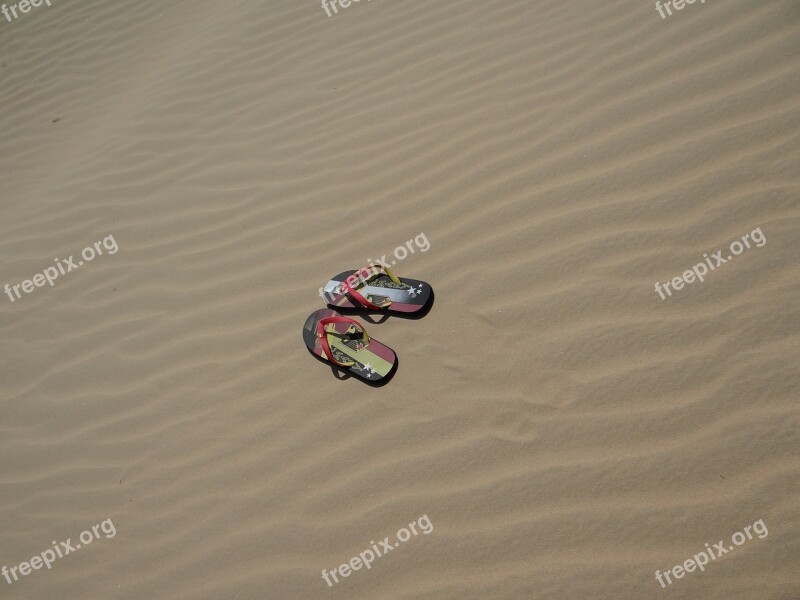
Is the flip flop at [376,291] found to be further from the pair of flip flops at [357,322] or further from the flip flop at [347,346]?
the flip flop at [347,346]

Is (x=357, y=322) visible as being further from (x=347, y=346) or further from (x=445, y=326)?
(x=445, y=326)

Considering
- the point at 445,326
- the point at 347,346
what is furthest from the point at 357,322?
the point at 445,326

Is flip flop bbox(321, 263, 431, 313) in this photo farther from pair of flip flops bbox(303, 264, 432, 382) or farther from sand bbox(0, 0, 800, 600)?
sand bbox(0, 0, 800, 600)

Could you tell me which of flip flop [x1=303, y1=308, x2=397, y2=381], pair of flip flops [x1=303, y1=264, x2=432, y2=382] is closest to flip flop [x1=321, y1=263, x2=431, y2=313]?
pair of flip flops [x1=303, y1=264, x2=432, y2=382]

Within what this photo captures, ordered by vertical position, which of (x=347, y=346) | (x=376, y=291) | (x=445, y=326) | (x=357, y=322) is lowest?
(x=445, y=326)

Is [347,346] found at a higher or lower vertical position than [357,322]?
lower

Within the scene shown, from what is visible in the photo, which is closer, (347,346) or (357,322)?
(347,346)
